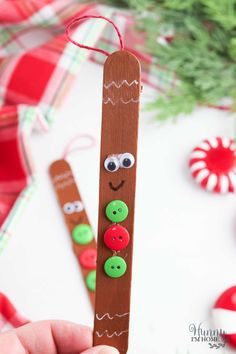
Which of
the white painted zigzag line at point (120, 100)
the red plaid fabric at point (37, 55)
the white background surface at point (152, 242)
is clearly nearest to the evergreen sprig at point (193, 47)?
the white background surface at point (152, 242)

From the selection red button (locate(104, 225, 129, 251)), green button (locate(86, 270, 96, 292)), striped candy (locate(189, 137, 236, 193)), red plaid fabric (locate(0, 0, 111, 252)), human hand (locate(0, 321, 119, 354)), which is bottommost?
human hand (locate(0, 321, 119, 354))

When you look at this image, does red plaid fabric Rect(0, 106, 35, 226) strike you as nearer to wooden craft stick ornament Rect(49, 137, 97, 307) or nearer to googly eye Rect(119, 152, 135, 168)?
wooden craft stick ornament Rect(49, 137, 97, 307)

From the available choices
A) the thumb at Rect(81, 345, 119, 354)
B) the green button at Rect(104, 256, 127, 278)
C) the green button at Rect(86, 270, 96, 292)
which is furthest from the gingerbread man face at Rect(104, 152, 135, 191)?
the green button at Rect(86, 270, 96, 292)

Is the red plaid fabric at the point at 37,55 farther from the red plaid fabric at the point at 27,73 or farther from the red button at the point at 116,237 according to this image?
the red button at the point at 116,237

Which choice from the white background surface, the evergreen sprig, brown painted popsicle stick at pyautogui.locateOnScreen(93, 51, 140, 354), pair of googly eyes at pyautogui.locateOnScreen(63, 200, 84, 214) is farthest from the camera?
the evergreen sprig

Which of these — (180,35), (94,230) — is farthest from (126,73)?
(180,35)

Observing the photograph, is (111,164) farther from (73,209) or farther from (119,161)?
(73,209)

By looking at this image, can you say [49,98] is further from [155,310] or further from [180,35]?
[155,310]
